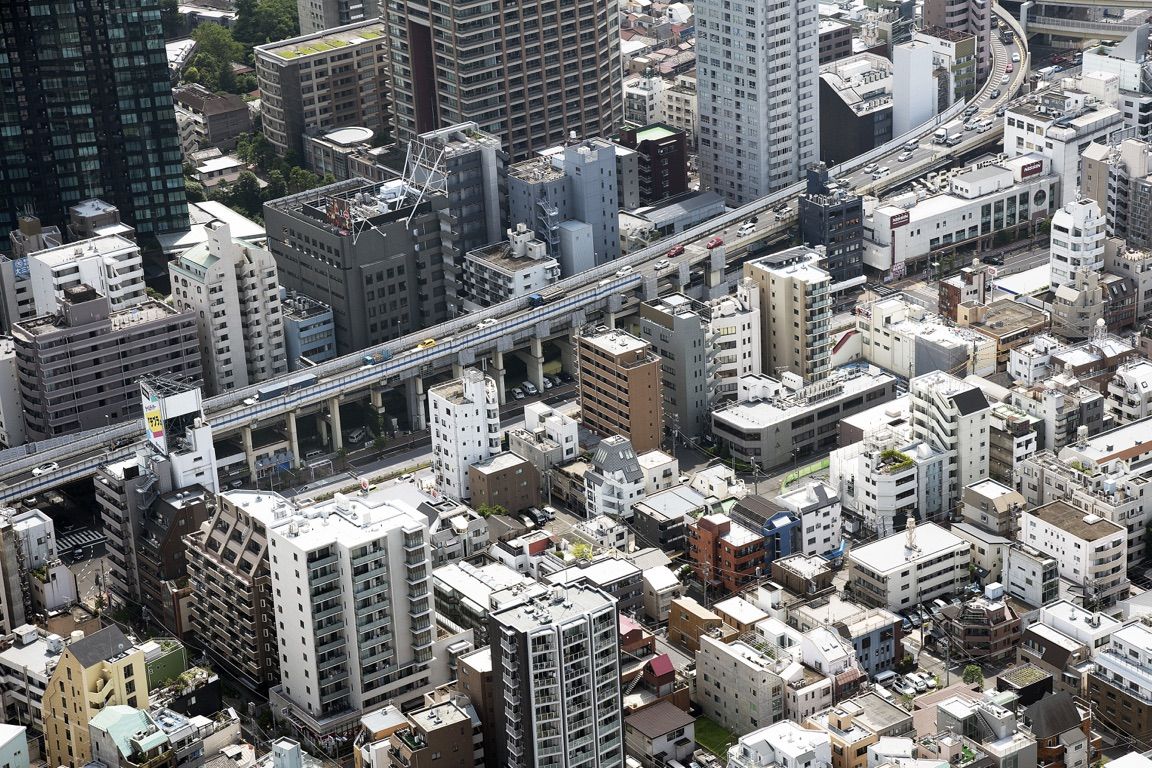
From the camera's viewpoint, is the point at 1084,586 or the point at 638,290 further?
the point at 638,290

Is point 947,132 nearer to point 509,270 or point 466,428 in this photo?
point 509,270

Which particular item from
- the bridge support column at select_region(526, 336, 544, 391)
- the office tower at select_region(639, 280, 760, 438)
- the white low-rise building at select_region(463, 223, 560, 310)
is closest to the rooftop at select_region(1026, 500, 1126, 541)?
the office tower at select_region(639, 280, 760, 438)

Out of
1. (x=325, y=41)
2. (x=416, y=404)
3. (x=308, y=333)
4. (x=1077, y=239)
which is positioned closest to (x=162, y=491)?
(x=416, y=404)

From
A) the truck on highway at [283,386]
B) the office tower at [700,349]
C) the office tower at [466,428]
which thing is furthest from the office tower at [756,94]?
the office tower at [466,428]

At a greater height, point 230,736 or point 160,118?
point 160,118

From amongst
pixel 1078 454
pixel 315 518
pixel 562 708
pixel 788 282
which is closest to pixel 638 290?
pixel 788 282

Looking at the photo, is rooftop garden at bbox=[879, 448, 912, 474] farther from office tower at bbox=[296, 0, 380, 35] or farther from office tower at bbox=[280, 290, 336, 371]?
office tower at bbox=[296, 0, 380, 35]

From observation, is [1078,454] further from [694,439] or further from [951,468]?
[694,439]
